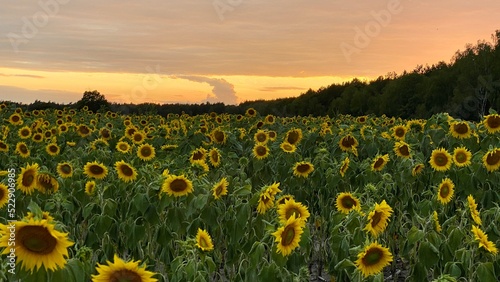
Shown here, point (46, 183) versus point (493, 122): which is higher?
point (493, 122)

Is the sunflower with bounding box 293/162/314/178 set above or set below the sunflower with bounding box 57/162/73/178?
above

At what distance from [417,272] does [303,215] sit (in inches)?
43.2

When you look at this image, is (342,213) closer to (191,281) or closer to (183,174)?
(183,174)

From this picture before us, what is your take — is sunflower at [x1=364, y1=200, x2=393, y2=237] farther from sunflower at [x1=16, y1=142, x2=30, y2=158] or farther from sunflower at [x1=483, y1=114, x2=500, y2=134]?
sunflower at [x1=16, y1=142, x2=30, y2=158]

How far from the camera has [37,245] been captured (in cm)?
250

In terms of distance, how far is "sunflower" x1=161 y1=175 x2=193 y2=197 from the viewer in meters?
4.90

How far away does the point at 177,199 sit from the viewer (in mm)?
5094

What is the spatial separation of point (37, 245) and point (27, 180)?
320cm

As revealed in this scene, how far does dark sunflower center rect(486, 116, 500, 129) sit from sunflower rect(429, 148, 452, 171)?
154cm

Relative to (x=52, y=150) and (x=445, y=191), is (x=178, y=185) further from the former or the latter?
(x=52, y=150)

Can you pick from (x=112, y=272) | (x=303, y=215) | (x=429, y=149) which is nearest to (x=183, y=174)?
(x=303, y=215)

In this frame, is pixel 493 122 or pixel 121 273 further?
→ pixel 493 122

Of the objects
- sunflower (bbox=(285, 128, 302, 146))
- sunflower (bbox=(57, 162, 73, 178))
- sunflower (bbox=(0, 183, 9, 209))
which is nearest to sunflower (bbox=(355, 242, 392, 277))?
sunflower (bbox=(0, 183, 9, 209))

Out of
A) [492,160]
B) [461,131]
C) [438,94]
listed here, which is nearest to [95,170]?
[492,160]
